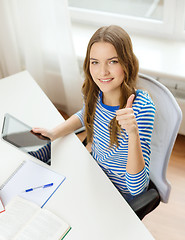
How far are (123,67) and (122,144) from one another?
0.30 meters

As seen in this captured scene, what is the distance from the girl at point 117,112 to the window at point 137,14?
2.81ft

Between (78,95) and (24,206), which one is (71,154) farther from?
(78,95)

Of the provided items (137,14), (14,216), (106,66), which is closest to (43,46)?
(137,14)

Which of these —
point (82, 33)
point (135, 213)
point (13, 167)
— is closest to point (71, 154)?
point (13, 167)

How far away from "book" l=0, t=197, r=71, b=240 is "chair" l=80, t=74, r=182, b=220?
0.27 metres

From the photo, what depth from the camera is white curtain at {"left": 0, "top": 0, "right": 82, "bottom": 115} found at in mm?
1913

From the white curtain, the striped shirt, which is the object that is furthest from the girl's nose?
the white curtain

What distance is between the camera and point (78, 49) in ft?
6.81

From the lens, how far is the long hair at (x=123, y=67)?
111cm

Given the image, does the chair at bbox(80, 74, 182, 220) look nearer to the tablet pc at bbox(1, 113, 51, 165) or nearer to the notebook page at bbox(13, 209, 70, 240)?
the notebook page at bbox(13, 209, 70, 240)

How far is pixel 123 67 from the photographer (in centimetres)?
113

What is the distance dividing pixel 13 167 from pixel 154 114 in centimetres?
57

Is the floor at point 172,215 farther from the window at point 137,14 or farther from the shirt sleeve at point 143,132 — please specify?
the window at point 137,14

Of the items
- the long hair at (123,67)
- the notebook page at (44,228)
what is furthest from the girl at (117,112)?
the notebook page at (44,228)
